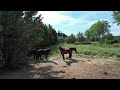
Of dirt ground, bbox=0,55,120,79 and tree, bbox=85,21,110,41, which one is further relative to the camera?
tree, bbox=85,21,110,41

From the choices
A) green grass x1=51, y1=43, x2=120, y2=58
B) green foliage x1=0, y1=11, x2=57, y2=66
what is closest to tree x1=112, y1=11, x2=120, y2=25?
green grass x1=51, y1=43, x2=120, y2=58

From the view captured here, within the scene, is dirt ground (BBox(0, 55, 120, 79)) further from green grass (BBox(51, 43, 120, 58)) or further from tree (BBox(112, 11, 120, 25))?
tree (BBox(112, 11, 120, 25))

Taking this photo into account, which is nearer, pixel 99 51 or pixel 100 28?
pixel 99 51

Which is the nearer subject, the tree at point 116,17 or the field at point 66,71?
the field at point 66,71

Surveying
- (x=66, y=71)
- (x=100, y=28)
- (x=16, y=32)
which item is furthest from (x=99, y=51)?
(x=100, y=28)

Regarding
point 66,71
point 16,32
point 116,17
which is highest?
point 116,17

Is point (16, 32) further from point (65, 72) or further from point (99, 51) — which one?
point (99, 51)

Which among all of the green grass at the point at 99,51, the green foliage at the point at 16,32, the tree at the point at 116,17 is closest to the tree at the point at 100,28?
the green grass at the point at 99,51

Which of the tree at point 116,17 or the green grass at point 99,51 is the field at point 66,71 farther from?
the tree at point 116,17
